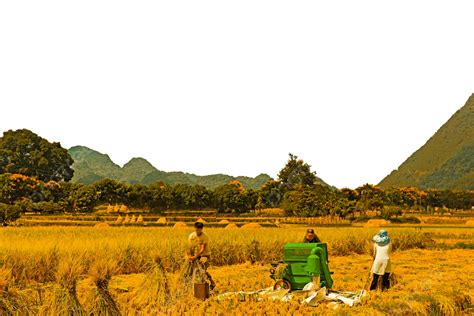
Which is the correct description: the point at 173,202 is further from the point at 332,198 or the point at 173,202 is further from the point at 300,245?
the point at 300,245

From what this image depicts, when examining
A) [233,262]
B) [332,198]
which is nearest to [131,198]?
[332,198]

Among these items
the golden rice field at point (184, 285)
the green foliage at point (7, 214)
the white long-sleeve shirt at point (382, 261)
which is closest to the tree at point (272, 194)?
the green foliage at point (7, 214)

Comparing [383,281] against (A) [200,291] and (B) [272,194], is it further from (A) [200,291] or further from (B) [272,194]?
(B) [272,194]

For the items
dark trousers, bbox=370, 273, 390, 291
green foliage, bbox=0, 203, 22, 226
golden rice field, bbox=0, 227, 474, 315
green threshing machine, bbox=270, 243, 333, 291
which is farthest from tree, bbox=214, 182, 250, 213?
green threshing machine, bbox=270, 243, 333, 291

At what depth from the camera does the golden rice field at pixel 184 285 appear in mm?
7320

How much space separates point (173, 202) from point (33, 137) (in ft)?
157

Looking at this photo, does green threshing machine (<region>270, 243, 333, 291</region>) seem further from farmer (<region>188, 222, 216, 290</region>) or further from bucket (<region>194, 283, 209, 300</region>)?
bucket (<region>194, 283, 209, 300</region>)

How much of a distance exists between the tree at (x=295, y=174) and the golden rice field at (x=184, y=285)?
64942 millimetres

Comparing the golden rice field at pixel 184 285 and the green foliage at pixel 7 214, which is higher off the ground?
the green foliage at pixel 7 214

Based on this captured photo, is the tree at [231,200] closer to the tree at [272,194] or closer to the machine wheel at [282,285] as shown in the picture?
the tree at [272,194]

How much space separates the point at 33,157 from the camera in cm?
10769

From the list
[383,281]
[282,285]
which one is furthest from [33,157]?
[383,281]

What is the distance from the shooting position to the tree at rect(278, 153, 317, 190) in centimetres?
9531

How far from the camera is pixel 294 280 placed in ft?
39.7
